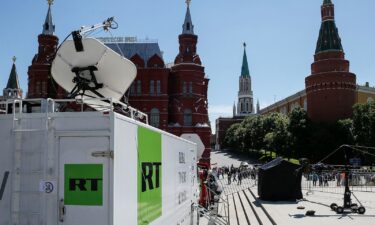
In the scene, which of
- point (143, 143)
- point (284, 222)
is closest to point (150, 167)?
point (143, 143)

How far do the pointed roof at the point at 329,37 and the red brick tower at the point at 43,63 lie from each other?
146 feet

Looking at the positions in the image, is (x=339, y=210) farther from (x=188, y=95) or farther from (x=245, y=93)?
(x=245, y=93)

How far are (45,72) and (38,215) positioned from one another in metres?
58.0

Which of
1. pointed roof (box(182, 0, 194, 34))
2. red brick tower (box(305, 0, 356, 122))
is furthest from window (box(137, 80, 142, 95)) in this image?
red brick tower (box(305, 0, 356, 122))

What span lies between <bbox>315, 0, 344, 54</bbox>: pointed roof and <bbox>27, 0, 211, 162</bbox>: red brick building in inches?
952

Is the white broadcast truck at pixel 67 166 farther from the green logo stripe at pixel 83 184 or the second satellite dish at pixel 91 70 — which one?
the second satellite dish at pixel 91 70

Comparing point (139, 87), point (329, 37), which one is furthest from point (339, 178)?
point (329, 37)

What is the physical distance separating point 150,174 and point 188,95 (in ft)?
169

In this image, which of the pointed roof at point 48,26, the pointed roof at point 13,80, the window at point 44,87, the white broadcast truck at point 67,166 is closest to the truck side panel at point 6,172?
the white broadcast truck at point 67,166

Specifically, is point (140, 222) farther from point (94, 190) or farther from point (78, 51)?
point (78, 51)

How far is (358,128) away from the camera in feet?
182

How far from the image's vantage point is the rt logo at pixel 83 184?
504cm

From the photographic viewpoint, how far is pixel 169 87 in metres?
60.2

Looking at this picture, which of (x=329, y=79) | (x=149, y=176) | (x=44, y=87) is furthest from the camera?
(x=329, y=79)
